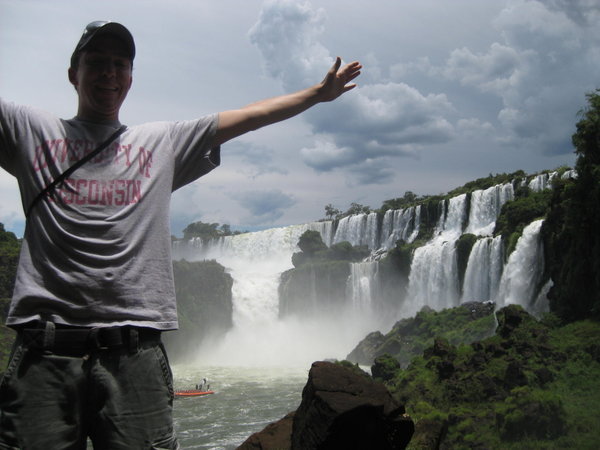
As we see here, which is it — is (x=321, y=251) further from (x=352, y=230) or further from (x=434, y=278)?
(x=434, y=278)

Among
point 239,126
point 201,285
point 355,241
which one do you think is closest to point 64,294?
point 239,126

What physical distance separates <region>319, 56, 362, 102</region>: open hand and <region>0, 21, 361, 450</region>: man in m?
0.70

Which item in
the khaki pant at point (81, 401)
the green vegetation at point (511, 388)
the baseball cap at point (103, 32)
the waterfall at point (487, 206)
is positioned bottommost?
the green vegetation at point (511, 388)

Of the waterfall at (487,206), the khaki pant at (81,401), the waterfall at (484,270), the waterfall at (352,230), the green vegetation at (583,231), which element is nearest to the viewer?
the khaki pant at (81,401)

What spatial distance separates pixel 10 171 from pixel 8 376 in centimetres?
73

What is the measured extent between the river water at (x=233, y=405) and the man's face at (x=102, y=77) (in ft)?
45.2

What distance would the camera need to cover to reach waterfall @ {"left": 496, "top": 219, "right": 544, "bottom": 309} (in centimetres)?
2411

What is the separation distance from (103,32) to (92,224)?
0.70 m

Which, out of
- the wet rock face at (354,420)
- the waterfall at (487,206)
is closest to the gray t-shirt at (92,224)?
the wet rock face at (354,420)

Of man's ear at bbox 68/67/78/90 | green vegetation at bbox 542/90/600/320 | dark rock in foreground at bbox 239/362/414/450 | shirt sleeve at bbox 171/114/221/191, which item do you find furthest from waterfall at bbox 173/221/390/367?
man's ear at bbox 68/67/78/90

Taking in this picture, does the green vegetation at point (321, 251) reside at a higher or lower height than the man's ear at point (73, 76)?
lower

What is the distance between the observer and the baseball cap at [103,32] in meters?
1.97

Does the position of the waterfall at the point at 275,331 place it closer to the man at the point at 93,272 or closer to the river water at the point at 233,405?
the river water at the point at 233,405

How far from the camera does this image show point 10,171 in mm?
2008
